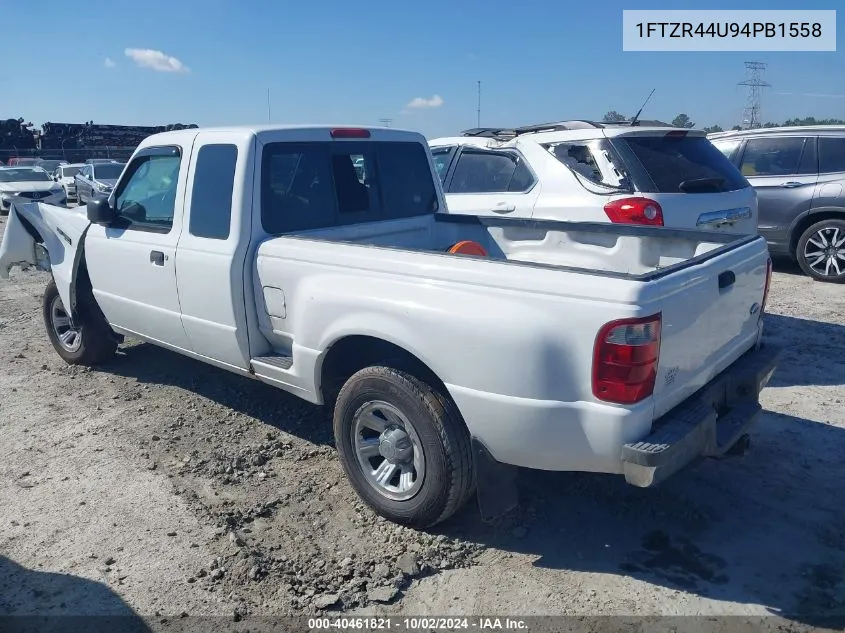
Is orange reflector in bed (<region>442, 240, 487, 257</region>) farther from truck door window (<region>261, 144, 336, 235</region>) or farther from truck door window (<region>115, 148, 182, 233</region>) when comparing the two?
truck door window (<region>115, 148, 182, 233</region>)

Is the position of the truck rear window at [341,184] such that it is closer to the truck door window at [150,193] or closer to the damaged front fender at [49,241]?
the truck door window at [150,193]

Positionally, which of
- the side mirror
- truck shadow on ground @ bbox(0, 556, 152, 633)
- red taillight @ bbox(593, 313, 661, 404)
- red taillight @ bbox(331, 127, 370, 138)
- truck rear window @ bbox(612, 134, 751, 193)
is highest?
red taillight @ bbox(331, 127, 370, 138)

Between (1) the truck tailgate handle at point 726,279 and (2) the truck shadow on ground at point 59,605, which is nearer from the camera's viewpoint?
(2) the truck shadow on ground at point 59,605

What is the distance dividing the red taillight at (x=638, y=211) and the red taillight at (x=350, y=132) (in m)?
2.21

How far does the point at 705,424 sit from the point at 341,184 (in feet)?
8.72

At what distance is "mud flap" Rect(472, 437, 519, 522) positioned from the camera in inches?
124

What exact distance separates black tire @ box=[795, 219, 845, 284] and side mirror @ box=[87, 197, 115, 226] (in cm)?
781

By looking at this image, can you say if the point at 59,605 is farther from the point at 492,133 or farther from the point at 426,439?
the point at 492,133

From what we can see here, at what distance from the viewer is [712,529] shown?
351cm

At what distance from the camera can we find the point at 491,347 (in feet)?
9.54

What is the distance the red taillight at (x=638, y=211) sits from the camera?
5.64 meters

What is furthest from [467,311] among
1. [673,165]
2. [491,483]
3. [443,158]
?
[443,158]

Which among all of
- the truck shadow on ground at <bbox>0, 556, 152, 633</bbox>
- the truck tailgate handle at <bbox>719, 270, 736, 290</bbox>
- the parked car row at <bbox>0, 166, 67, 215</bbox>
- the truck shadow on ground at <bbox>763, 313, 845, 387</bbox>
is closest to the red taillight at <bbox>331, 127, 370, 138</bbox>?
the truck tailgate handle at <bbox>719, 270, 736, 290</bbox>

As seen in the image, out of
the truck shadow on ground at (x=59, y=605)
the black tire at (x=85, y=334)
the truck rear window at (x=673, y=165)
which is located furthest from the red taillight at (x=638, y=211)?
the truck shadow on ground at (x=59, y=605)
